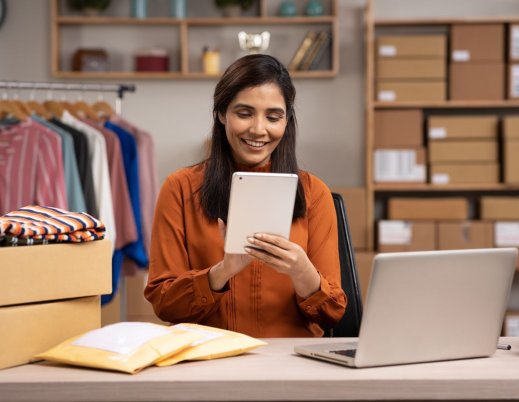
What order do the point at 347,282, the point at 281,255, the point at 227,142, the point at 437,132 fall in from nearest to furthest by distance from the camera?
the point at 281,255, the point at 227,142, the point at 347,282, the point at 437,132

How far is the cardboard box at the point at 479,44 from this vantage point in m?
4.57

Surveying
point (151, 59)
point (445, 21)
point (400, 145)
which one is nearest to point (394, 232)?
point (400, 145)

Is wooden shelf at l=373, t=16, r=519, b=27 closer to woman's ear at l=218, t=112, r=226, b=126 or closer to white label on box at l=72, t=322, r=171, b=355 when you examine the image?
woman's ear at l=218, t=112, r=226, b=126

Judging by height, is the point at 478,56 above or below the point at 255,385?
above

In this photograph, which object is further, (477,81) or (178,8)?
(178,8)

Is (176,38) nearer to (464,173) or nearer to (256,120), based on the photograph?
(464,173)

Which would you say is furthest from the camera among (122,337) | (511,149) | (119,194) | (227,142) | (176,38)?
(176,38)

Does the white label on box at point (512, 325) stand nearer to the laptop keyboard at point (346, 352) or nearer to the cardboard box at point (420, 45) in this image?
the cardboard box at point (420, 45)

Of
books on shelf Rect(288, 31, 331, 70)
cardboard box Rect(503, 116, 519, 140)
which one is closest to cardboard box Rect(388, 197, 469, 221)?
cardboard box Rect(503, 116, 519, 140)

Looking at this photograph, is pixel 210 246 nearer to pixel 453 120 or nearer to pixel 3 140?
pixel 3 140

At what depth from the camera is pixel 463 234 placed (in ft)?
15.0

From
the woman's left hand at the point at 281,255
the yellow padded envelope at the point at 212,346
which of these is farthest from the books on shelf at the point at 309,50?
the yellow padded envelope at the point at 212,346

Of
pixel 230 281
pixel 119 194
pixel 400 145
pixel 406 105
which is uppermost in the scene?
pixel 406 105

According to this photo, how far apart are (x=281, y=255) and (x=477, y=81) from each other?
10.4 feet
